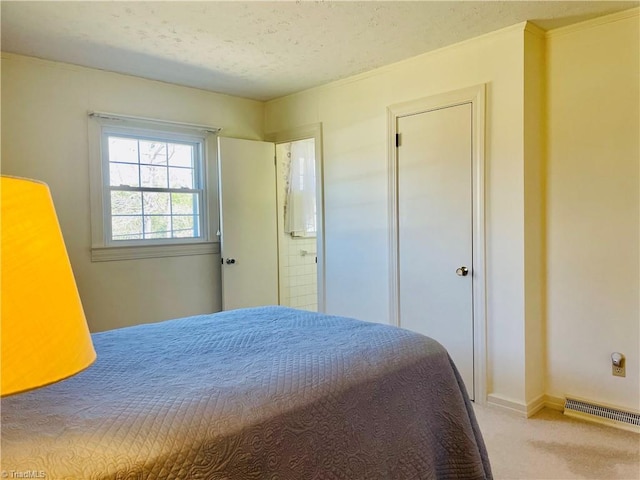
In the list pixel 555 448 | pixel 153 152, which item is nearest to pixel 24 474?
pixel 555 448

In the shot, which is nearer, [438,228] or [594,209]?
[594,209]

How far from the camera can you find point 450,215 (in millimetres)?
3340

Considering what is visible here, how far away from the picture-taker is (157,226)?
4.05 meters

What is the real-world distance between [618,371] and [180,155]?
149 inches

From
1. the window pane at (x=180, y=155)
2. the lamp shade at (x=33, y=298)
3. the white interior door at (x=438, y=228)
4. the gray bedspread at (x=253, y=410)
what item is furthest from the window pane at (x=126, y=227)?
the lamp shade at (x=33, y=298)

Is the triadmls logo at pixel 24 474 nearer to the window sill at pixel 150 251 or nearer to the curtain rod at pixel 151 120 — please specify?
the window sill at pixel 150 251

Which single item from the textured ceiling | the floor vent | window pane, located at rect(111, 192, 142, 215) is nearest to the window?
window pane, located at rect(111, 192, 142, 215)

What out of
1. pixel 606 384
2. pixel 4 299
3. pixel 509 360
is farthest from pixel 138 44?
pixel 606 384

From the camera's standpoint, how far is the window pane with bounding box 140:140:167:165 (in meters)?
3.97

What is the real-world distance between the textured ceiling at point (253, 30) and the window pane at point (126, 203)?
39.2 inches

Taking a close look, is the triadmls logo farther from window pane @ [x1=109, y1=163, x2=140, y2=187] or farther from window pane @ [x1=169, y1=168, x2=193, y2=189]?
window pane @ [x1=169, y1=168, x2=193, y2=189]

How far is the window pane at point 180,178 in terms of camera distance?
4148 mm

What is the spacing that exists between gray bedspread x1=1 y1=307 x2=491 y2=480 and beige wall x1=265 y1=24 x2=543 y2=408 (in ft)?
4.31

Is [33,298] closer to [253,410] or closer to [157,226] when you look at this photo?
[253,410]
